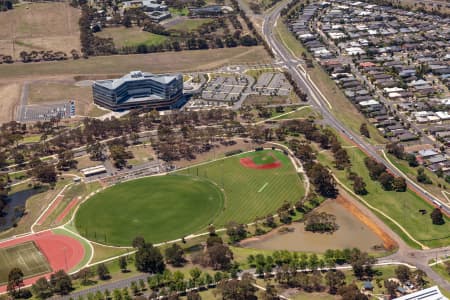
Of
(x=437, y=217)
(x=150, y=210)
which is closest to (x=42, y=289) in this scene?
(x=150, y=210)

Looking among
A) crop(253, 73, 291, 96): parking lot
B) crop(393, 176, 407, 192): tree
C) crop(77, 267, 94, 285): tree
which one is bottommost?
crop(77, 267, 94, 285): tree

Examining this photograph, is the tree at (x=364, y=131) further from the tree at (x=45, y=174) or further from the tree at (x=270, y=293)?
the tree at (x=45, y=174)

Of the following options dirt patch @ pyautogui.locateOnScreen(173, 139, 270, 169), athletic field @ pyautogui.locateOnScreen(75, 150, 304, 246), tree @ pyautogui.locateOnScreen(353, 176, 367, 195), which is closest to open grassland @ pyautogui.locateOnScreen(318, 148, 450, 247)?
tree @ pyautogui.locateOnScreen(353, 176, 367, 195)

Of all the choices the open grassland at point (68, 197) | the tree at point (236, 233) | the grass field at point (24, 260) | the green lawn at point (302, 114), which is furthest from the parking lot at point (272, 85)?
the grass field at point (24, 260)

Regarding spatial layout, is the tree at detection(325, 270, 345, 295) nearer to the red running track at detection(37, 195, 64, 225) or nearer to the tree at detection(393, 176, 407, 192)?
the tree at detection(393, 176, 407, 192)

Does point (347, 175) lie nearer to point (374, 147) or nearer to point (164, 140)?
point (374, 147)

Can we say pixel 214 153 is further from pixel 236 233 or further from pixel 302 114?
pixel 236 233

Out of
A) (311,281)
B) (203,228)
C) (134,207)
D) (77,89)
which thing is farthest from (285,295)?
(77,89)
